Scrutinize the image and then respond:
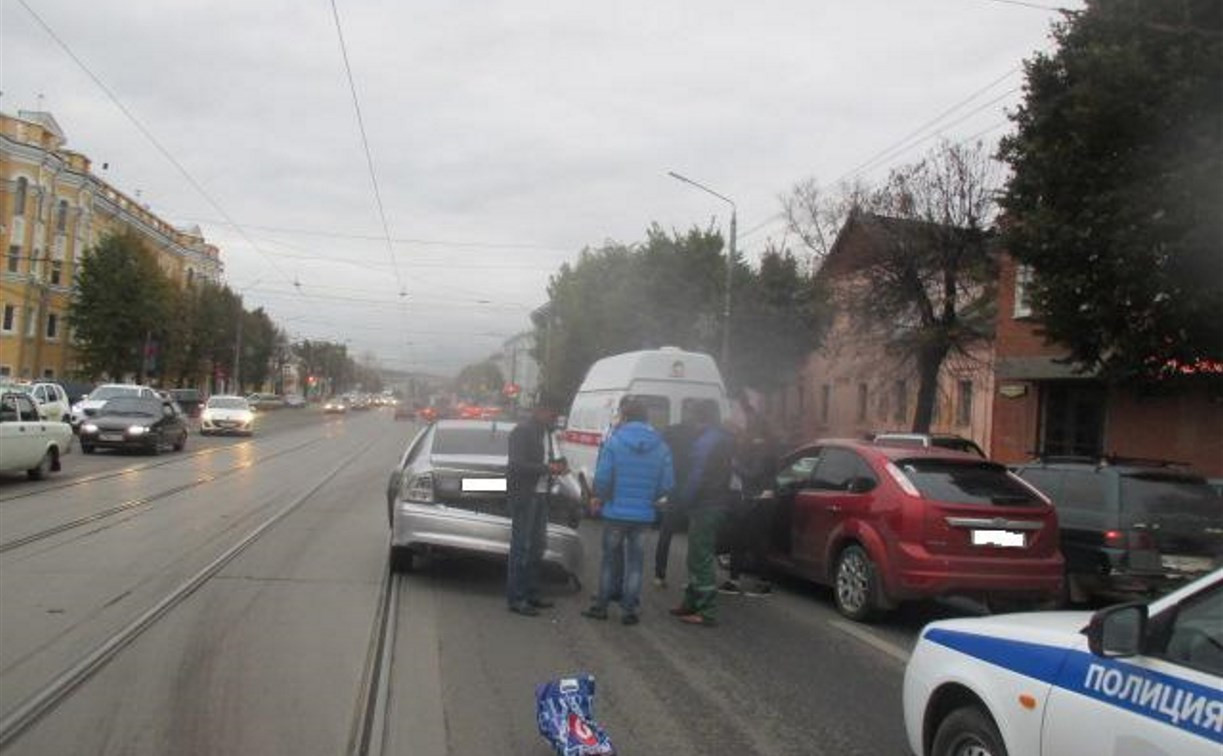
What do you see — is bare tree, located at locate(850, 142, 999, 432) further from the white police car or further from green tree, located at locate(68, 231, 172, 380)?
green tree, located at locate(68, 231, 172, 380)

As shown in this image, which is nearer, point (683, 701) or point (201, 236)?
point (683, 701)

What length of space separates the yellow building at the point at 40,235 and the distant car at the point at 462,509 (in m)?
53.9

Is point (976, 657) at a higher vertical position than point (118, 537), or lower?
higher

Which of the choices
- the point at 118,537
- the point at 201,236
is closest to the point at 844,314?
the point at 118,537

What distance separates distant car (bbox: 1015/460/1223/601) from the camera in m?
9.55

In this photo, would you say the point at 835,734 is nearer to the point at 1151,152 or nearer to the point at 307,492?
the point at 1151,152

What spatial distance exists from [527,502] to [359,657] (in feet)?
7.04

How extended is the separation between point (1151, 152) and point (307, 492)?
12796mm

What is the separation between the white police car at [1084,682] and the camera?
3400 mm

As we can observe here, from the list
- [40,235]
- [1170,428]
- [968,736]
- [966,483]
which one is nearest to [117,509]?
[966,483]

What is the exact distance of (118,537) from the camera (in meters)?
12.1

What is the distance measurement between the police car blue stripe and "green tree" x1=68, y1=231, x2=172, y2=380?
5725 centimetres

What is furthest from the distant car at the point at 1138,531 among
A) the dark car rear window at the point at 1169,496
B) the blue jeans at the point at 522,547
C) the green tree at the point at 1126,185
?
the blue jeans at the point at 522,547

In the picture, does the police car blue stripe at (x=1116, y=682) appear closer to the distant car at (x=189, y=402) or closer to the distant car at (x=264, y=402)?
the distant car at (x=189, y=402)
